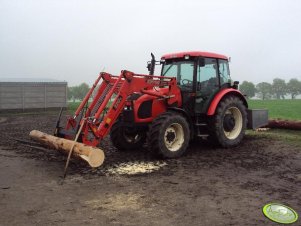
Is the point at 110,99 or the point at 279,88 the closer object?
the point at 110,99

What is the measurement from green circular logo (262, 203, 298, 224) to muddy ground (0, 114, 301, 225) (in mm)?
101

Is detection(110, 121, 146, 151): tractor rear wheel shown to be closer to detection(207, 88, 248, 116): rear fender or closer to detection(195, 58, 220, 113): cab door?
detection(195, 58, 220, 113): cab door

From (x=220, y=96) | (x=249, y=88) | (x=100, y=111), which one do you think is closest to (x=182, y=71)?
(x=220, y=96)

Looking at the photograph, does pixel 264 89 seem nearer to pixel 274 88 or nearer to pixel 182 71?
pixel 274 88

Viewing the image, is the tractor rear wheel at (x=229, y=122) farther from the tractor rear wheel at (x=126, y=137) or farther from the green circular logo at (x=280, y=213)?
the green circular logo at (x=280, y=213)

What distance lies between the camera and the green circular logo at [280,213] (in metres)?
4.29

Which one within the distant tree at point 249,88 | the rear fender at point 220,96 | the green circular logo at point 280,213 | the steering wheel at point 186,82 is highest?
the distant tree at point 249,88

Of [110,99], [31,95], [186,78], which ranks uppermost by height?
[186,78]

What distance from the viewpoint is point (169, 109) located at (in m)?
7.99

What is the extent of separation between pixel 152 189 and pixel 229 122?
408 cm

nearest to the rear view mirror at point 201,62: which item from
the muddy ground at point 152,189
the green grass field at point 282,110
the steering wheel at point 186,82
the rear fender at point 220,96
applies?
the steering wheel at point 186,82

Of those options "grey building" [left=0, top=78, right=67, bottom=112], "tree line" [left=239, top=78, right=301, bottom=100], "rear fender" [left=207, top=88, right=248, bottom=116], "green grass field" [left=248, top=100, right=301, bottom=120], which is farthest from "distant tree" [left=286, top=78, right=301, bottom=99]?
"rear fender" [left=207, top=88, right=248, bottom=116]

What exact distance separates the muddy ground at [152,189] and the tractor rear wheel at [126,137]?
0.27 meters

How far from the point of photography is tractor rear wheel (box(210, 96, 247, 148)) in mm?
8492
